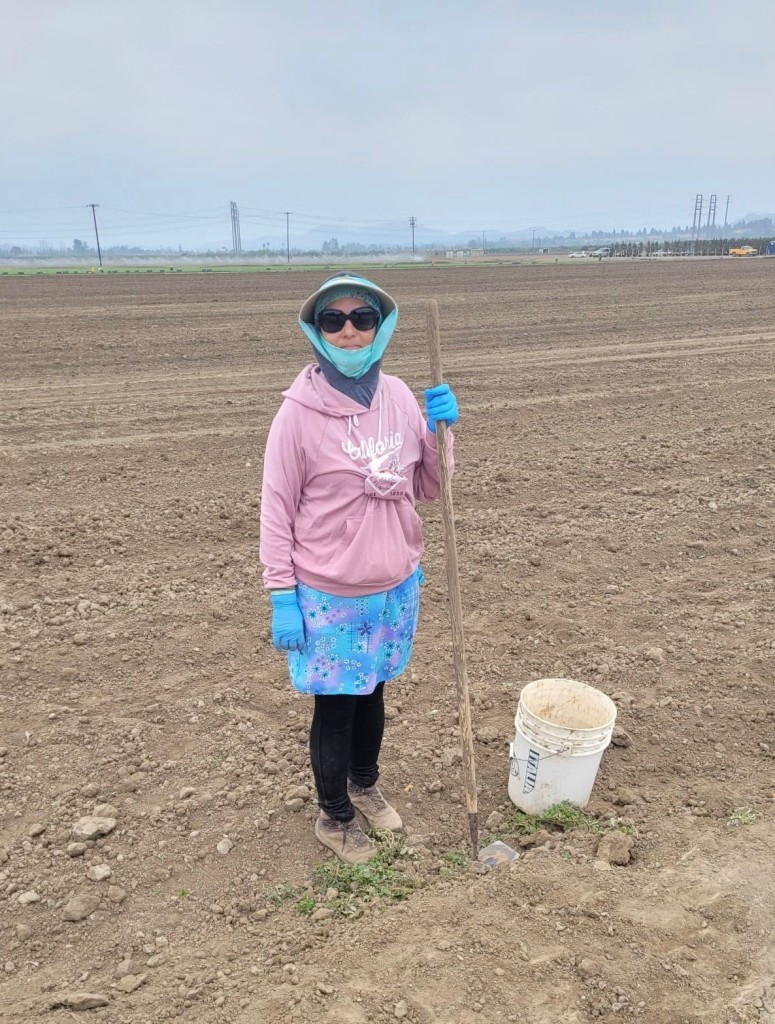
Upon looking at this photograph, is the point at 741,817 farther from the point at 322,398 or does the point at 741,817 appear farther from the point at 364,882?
the point at 322,398

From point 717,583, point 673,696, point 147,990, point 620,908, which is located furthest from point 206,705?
point 717,583

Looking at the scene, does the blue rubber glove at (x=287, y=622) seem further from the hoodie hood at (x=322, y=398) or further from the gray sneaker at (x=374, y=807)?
the gray sneaker at (x=374, y=807)

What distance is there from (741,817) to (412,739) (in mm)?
1456

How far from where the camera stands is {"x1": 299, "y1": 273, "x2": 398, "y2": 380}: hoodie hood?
8.06 ft

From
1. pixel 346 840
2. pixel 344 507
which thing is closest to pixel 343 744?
pixel 346 840

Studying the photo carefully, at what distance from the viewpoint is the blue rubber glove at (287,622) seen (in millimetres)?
2598

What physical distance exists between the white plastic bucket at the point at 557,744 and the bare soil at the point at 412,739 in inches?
6.9

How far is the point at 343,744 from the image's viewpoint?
114 inches

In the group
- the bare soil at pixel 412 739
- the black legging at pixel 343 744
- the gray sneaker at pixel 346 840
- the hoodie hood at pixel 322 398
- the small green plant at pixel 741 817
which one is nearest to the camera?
the bare soil at pixel 412 739

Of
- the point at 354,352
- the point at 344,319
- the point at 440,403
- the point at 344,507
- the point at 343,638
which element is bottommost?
the point at 343,638

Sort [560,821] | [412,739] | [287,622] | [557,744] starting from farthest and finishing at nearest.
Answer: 1. [412,739]
2. [560,821]
3. [557,744]
4. [287,622]

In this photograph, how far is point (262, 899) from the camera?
9.18 ft

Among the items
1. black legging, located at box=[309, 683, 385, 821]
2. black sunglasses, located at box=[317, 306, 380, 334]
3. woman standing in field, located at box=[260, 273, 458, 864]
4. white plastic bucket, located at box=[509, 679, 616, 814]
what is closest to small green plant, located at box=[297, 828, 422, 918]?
black legging, located at box=[309, 683, 385, 821]

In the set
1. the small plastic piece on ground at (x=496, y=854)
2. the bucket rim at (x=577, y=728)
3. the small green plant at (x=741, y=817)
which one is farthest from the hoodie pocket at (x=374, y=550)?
the small green plant at (x=741, y=817)
